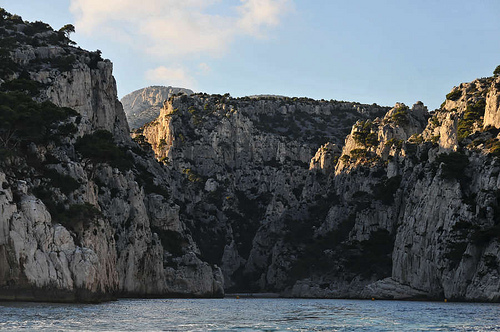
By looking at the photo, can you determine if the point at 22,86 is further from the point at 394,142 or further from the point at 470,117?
the point at 394,142

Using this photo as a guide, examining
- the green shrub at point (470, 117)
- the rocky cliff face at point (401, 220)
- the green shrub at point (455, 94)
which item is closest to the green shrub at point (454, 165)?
the rocky cliff face at point (401, 220)

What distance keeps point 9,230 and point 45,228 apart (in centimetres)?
508

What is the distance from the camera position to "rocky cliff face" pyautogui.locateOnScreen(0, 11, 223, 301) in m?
69.8

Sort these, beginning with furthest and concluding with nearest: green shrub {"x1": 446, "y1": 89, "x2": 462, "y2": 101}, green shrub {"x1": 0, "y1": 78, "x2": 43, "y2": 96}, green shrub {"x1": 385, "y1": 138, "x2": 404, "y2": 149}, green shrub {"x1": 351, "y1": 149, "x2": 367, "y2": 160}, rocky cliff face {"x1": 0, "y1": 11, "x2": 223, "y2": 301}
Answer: green shrub {"x1": 351, "y1": 149, "x2": 367, "y2": 160} → green shrub {"x1": 385, "y1": 138, "x2": 404, "y2": 149} → green shrub {"x1": 446, "y1": 89, "x2": 462, "y2": 101} → green shrub {"x1": 0, "y1": 78, "x2": 43, "y2": 96} → rocky cliff face {"x1": 0, "y1": 11, "x2": 223, "y2": 301}

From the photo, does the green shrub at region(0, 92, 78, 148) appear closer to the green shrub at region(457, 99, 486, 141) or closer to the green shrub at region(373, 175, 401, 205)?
the green shrub at region(457, 99, 486, 141)

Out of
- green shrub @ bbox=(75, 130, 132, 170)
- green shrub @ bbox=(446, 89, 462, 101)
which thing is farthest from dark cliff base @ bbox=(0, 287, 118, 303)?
green shrub @ bbox=(446, 89, 462, 101)

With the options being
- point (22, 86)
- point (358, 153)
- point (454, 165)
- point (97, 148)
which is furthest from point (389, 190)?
point (22, 86)

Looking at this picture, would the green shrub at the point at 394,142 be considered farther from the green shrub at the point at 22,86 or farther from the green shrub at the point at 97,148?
the green shrub at the point at 22,86

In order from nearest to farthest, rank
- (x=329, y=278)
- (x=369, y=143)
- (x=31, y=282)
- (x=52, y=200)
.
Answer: (x=31, y=282)
(x=52, y=200)
(x=329, y=278)
(x=369, y=143)

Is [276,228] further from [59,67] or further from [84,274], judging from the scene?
[84,274]

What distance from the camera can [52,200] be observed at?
82.3m

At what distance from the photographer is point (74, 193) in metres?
89.2

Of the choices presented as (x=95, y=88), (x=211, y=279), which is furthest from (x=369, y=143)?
(x=95, y=88)

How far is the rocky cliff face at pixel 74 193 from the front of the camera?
229ft
